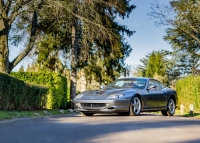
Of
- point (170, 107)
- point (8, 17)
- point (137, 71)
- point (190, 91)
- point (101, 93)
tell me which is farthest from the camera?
point (137, 71)

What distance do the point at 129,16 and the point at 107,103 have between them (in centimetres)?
1879

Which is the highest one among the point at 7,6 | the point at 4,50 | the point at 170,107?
the point at 7,6

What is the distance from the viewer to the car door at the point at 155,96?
13.7 meters

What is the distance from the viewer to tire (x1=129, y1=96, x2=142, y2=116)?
12.6m

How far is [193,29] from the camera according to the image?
101 ft

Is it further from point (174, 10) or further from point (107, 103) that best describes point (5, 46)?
point (174, 10)

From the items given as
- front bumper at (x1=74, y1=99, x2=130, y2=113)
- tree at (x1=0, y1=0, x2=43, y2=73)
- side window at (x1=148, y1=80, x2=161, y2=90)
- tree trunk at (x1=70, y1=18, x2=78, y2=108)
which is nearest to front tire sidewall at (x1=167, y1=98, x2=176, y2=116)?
side window at (x1=148, y1=80, x2=161, y2=90)

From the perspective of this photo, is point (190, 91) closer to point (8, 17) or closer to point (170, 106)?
point (170, 106)

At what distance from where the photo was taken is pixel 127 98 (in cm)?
1241

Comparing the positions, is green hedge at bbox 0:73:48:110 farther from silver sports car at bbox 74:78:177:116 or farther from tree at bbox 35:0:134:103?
tree at bbox 35:0:134:103

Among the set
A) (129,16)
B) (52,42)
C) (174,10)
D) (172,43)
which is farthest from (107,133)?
(172,43)

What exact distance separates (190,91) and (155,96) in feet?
31.5

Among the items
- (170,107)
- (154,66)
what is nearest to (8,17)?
(170,107)

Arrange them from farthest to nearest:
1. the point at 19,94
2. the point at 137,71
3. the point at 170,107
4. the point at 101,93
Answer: the point at 137,71, the point at 19,94, the point at 170,107, the point at 101,93
